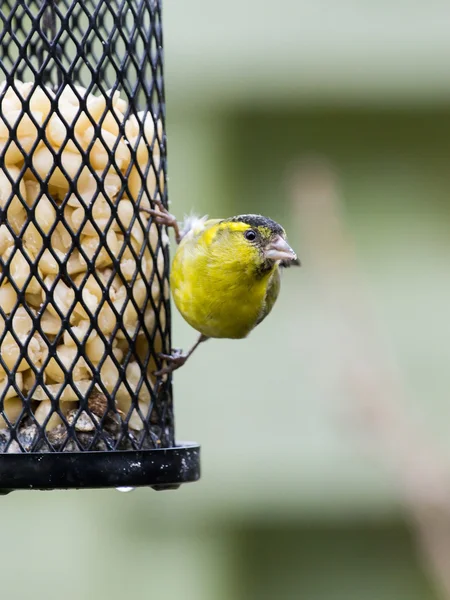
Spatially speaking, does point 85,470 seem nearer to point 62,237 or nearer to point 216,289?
point 62,237

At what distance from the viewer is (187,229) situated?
4.48 m

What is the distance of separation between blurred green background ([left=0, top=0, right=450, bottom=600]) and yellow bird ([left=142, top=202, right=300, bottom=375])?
4.14 m

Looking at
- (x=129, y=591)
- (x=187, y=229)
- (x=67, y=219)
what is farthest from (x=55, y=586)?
(x=67, y=219)

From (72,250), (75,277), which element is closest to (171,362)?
(75,277)

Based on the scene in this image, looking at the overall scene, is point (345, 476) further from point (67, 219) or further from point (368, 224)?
point (67, 219)

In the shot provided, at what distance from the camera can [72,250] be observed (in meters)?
3.62

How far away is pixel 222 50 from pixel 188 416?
2.85m

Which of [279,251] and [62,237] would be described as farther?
[279,251]

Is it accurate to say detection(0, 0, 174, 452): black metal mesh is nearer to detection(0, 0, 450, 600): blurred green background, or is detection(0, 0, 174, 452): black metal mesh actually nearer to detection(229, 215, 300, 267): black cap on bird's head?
detection(229, 215, 300, 267): black cap on bird's head

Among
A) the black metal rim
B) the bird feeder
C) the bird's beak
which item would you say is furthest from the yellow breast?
the black metal rim

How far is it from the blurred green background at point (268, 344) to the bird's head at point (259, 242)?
423 centimetres

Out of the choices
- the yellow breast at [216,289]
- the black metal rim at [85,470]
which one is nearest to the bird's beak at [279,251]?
the yellow breast at [216,289]

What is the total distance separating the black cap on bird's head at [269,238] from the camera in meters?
3.90

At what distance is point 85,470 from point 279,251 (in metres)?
1.02
